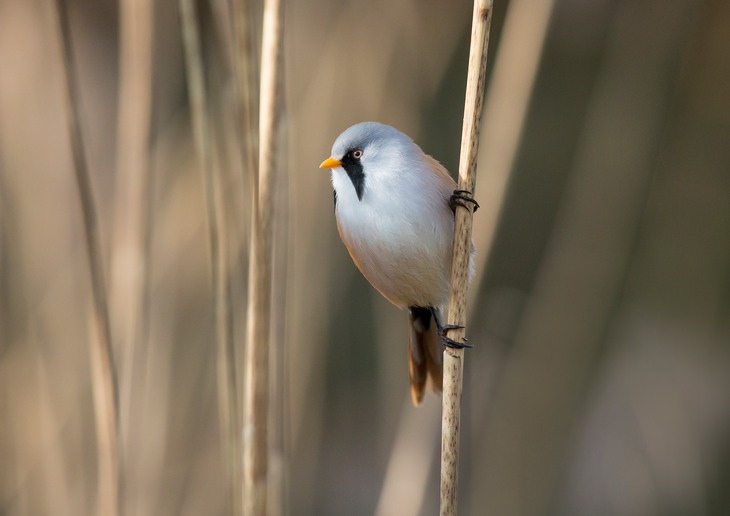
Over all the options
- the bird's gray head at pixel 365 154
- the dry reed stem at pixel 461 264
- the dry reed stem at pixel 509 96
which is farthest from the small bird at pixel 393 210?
the dry reed stem at pixel 509 96

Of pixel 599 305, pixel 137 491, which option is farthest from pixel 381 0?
pixel 137 491

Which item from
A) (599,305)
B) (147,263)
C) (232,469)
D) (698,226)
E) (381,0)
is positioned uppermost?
(698,226)

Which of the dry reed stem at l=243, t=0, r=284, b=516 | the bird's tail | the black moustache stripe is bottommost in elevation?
the dry reed stem at l=243, t=0, r=284, b=516

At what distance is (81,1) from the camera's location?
9.71ft

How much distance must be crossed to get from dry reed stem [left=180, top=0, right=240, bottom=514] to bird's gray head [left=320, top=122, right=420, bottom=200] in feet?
0.53

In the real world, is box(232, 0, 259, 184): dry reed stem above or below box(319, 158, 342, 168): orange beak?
below

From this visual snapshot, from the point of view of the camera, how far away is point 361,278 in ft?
9.13

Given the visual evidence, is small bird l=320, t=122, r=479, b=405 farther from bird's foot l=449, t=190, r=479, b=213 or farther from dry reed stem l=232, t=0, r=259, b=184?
dry reed stem l=232, t=0, r=259, b=184

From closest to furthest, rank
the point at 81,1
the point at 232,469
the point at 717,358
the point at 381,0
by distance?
the point at 232,469 < the point at 381,0 < the point at 717,358 < the point at 81,1

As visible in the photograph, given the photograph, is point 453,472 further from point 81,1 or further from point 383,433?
point 81,1

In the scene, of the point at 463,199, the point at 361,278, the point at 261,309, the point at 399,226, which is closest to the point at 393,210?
the point at 399,226

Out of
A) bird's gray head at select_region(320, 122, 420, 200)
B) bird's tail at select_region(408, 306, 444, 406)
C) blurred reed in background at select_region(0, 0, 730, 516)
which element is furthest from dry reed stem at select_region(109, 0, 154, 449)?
bird's tail at select_region(408, 306, 444, 406)

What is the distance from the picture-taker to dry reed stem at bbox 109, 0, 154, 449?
1.21m

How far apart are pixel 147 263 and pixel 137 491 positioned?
0.53m
